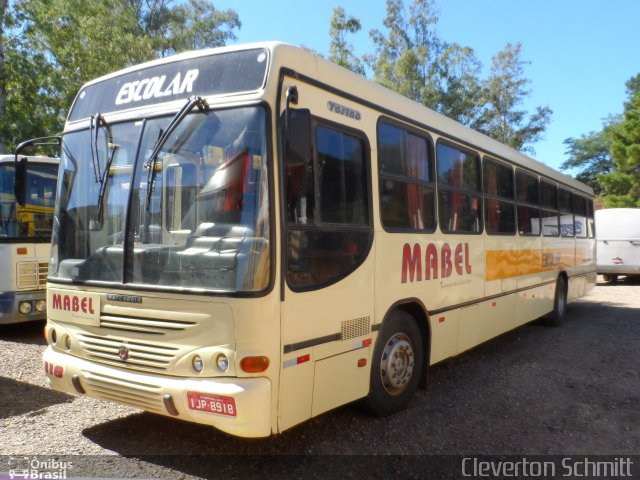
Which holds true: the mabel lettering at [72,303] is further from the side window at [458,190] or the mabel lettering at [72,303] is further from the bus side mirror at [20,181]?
the side window at [458,190]

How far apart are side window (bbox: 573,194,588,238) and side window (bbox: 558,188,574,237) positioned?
340 millimetres

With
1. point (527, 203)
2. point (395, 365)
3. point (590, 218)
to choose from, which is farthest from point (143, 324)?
point (590, 218)

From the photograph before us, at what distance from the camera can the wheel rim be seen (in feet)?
14.8

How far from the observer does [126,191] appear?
3736 mm

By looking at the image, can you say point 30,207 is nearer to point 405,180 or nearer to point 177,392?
point 177,392

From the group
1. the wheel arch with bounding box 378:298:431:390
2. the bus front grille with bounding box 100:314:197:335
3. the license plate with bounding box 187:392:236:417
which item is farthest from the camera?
the wheel arch with bounding box 378:298:431:390

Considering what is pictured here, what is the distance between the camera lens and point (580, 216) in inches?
443

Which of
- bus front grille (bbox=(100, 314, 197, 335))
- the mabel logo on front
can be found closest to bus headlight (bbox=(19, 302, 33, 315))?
the mabel logo on front

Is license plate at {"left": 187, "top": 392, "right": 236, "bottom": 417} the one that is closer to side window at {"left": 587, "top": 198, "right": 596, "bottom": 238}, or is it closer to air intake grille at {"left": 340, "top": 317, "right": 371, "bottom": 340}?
air intake grille at {"left": 340, "top": 317, "right": 371, "bottom": 340}

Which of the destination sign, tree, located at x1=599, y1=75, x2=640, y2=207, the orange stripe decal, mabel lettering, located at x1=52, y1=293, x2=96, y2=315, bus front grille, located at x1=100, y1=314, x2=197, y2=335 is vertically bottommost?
bus front grille, located at x1=100, y1=314, x2=197, y2=335

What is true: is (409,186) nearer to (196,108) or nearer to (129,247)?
(196,108)

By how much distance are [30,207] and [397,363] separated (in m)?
5.92

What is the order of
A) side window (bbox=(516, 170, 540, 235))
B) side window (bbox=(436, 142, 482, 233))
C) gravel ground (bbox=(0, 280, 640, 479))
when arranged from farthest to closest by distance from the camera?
side window (bbox=(516, 170, 540, 235)) < side window (bbox=(436, 142, 482, 233)) < gravel ground (bbox=(0, 280, 640, 479))

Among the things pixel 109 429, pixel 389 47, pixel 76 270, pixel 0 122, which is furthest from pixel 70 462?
pixel 389 47
